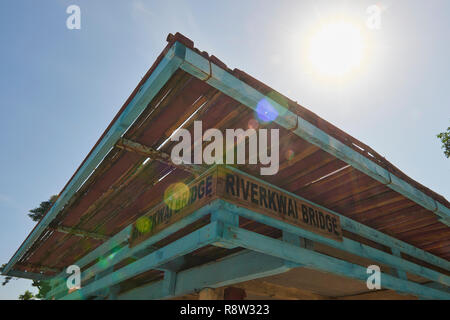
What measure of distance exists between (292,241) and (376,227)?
1997mm

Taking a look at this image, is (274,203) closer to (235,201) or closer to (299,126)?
(235,201)

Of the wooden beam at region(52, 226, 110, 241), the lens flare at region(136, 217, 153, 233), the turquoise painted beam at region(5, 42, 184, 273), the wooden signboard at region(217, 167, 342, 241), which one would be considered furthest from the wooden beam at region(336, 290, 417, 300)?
the turquoise painted beam at region(5, 42, 184, 273)

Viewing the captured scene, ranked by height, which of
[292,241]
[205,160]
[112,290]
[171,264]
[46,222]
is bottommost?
[112,290]

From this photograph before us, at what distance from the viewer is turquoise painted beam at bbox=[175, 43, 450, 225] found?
1.88 meters

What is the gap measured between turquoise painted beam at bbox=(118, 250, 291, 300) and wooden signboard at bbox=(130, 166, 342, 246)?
1.51 feet

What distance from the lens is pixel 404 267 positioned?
3.79 metres

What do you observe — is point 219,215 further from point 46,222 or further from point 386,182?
point 46,222

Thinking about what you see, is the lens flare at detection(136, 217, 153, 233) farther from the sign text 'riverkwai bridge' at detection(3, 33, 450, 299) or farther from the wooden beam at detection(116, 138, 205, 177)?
the wooden beam at detection(116, 138, 205, 177)

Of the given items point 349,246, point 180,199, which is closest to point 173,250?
point 180,199

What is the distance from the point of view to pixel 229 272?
9.97ft

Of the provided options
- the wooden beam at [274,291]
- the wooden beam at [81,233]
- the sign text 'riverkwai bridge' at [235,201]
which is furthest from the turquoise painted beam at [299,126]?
the wooden beam at [81,233]

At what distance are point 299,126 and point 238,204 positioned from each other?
0.82 m
